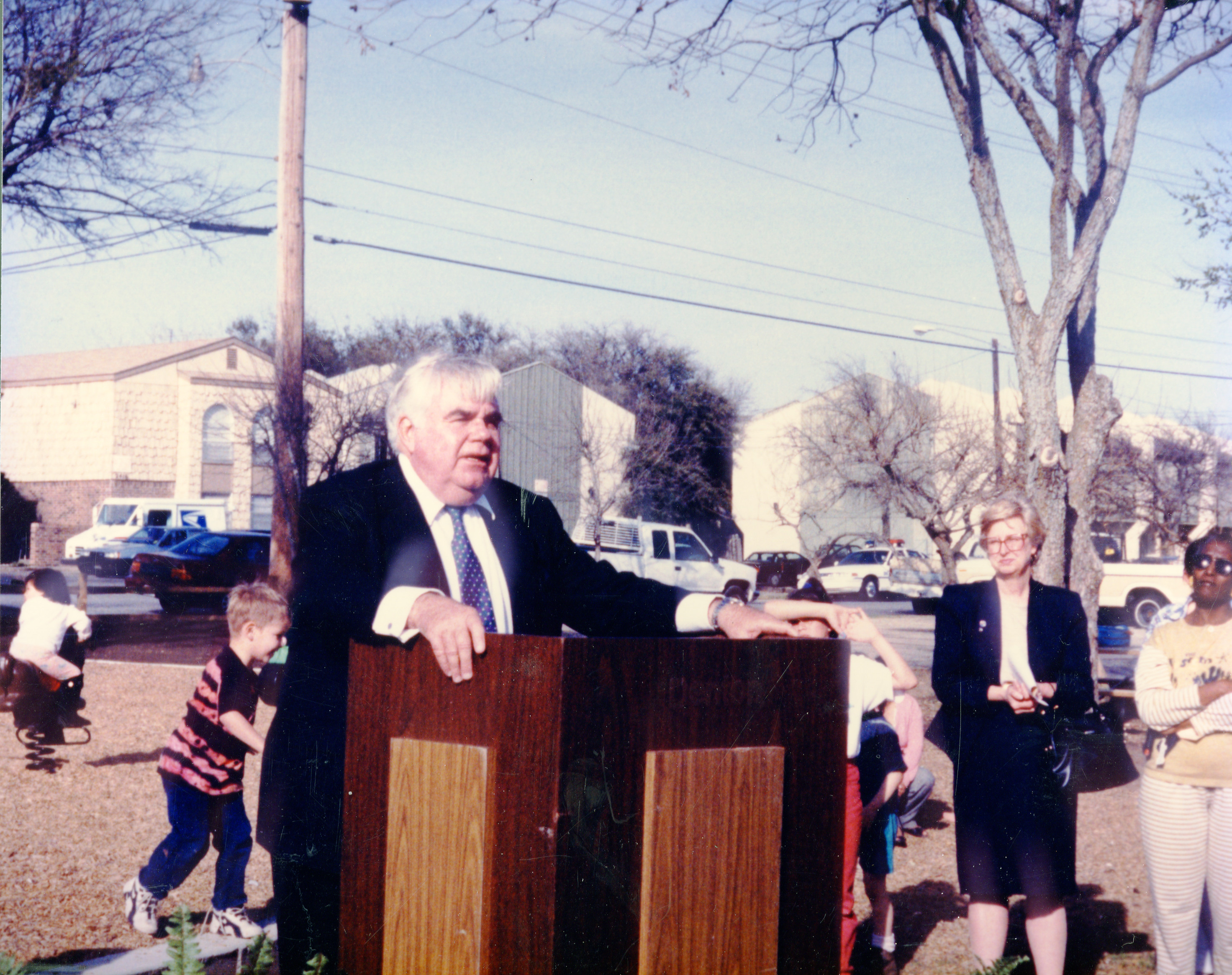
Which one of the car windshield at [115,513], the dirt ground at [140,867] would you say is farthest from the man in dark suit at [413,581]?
the car windshield at [115,513]

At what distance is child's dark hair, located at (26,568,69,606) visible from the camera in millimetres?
6453

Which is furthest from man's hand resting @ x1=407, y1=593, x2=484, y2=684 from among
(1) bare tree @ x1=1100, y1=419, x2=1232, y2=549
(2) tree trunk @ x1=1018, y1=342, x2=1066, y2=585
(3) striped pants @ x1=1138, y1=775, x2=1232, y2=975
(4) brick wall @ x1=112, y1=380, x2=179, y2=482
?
(1) bare tree @ x1=1100, y1=419, x2=1232, y2=549

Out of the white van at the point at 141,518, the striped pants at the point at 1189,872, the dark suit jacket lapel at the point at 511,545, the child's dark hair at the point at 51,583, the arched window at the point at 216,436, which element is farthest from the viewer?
the arched window at the point at 216,436

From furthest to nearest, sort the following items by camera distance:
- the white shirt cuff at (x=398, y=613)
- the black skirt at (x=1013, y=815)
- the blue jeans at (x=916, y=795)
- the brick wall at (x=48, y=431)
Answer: the blue jeans at (x=916, y=795), the brick wall at (x=48, y=431), the black skirt at (x=1013, y=815), the white shirt cuff at (x=398, y=613)

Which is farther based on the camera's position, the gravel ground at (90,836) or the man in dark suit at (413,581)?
the gravel ground at (90,836)

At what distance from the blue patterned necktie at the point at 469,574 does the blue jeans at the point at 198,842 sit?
2804 millimetres

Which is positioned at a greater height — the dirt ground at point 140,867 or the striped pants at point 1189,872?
the striped pants at point 1189,872

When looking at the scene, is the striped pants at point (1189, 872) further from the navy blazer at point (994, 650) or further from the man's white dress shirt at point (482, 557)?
the man's white dress shirt at point (482, 557)

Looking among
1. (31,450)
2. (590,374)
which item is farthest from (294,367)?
(590,374)

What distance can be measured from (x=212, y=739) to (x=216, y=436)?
6.92 m

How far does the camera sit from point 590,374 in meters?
26.1

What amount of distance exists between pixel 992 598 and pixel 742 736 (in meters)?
2.50

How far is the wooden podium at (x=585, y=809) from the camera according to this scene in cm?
123

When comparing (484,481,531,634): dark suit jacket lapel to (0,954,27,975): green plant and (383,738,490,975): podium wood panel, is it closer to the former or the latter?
(383,738,490,975): podium wood panel
